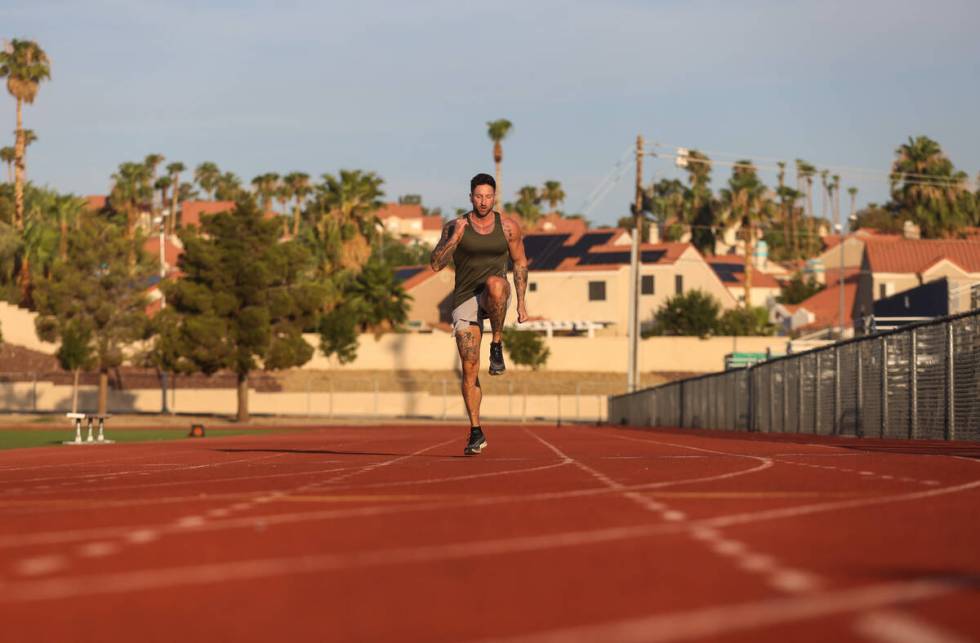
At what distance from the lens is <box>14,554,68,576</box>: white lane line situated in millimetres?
5195

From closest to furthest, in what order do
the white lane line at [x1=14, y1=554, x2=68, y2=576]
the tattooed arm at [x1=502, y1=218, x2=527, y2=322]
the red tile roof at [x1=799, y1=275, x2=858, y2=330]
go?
the white lane line at [x1=14, y1=554, x2=68, y2=576] → the tattooed arm at [x1=502, y1=218, x2=527, y2=322] → the red tile roof at [x1=799, y1=275, x2=858, y2=330]

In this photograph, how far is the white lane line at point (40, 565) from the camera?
5.20 meters

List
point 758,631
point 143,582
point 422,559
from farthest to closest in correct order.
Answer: point 422,559 → point 143,582 → point 758,631

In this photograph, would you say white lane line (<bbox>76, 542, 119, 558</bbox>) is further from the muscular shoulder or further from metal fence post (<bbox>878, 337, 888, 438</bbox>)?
metal fence post (<bbox>878, 337, 888, 438</bbox>)

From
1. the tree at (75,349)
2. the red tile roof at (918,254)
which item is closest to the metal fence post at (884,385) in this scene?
the tree at (75,349)

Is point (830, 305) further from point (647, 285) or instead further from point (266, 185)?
point (266, 185)

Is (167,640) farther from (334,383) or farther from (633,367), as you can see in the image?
(334,383)

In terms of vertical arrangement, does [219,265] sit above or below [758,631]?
above

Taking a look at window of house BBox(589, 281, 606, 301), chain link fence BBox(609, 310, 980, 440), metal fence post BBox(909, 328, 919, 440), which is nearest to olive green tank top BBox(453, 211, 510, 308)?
chain link fence BBox(609, 310, 980, 440)

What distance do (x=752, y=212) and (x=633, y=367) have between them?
6031cm

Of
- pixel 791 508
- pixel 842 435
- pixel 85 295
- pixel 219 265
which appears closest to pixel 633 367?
pixel 219 265

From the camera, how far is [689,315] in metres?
102

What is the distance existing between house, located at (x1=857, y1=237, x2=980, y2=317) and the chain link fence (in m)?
58.0

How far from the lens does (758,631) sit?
146 inches
